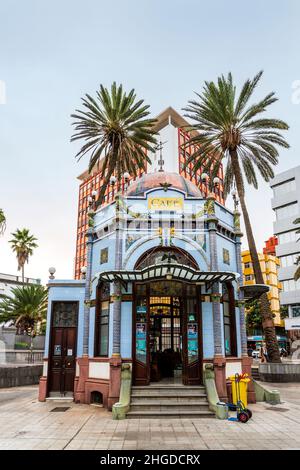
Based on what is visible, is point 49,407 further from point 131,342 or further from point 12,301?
point 12,301

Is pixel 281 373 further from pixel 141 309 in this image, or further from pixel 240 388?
pixel 141 309

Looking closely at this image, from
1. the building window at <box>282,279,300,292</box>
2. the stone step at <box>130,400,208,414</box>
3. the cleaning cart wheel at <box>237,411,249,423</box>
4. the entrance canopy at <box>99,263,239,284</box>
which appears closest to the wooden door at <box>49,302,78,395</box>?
the entrance canopy at <box>99,263,239,284</box>

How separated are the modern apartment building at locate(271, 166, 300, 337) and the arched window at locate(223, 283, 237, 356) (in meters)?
36.8

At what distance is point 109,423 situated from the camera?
10.7 m

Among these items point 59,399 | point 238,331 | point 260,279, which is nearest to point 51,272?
point 59,399

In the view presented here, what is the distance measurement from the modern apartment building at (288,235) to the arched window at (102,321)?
39.7 meters

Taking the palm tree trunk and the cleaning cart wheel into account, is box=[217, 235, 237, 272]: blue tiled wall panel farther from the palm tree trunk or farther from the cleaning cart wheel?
the palm tree trunk

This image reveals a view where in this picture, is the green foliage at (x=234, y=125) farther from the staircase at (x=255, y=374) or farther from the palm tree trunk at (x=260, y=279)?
the staircase at (x=255, y=374)

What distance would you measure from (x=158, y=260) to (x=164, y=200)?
263cm

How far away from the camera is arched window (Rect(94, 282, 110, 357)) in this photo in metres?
14.3

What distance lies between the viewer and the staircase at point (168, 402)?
11523 mm

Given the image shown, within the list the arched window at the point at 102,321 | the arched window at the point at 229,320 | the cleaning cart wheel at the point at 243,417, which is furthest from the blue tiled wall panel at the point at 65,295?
the cleaning cart wheel at the point at 243,417

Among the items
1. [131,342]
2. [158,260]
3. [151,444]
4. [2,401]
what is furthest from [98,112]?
[151,444]

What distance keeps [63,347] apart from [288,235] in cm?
4247
